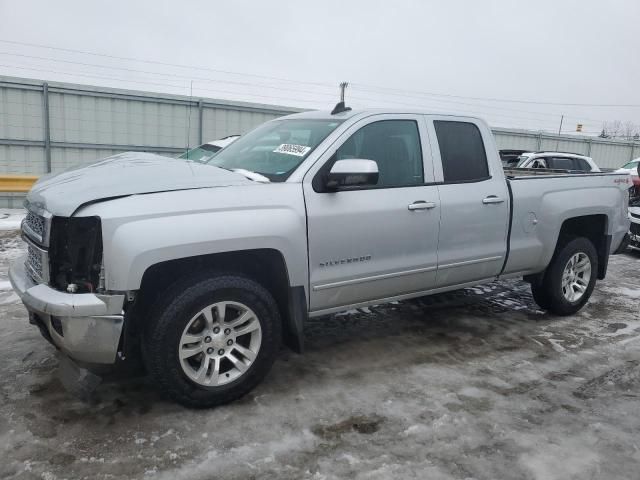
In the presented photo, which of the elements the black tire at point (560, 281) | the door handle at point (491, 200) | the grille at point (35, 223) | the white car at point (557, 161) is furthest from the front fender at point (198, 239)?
the white car at point (557, 161)

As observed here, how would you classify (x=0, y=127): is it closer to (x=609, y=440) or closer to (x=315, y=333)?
(x=315, y=333)

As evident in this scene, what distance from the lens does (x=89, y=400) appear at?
3.41 metres

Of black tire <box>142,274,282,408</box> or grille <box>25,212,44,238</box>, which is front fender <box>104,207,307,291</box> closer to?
black tire <box>142,274,282,408</box>

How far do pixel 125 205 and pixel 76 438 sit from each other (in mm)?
1307

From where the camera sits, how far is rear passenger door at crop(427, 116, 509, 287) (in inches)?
170

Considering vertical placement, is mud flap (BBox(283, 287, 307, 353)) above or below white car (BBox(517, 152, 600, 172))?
below

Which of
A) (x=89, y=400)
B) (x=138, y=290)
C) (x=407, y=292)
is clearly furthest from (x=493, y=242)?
(x=89, y=400)

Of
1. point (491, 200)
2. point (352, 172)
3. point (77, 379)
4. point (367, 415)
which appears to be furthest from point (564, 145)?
point (77, 379)

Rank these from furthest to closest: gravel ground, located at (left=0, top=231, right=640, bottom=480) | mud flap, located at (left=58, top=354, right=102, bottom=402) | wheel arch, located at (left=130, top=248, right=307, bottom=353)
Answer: mud flap, located at (left=58, top=354, right=102, bottom=402)
wheel arch, located at (left=130, top=248, right=307, bottom=353)
gravel ground, located at (left=0, top=231, right=640, bottom=480)

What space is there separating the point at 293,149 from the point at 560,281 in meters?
3.08

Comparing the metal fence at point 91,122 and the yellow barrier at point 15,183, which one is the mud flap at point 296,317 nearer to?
the metal fence at point 91,122

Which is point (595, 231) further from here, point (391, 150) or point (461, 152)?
point (391, 150)

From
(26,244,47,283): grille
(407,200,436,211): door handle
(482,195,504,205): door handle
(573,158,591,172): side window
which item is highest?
(573,158,591,172): side window

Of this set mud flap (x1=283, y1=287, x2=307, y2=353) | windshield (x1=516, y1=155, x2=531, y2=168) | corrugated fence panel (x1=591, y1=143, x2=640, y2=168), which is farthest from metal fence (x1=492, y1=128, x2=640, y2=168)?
mud flap (x1=283, y1=287, x2=307, y2=353)
